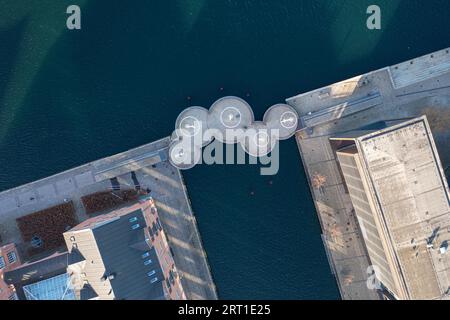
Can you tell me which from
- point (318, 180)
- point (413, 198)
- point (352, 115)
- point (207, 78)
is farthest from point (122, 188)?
point (413, 198)

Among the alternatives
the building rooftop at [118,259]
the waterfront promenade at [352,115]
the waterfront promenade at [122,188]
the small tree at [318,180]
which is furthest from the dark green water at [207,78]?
the building rooftop at [118,259]

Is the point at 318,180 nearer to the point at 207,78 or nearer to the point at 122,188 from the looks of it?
the point at 207,78

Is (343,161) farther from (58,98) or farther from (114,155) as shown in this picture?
(58,98)

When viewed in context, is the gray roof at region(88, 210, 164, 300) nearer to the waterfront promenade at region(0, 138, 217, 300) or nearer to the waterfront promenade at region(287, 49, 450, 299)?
the waterfront promenade at region(0, 138, 217, 300)

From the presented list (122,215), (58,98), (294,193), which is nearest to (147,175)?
(122,215)

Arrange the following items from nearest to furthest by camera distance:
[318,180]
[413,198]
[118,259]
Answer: [413,198] < [118,259] < [318,180]

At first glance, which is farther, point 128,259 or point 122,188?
point 122,188
